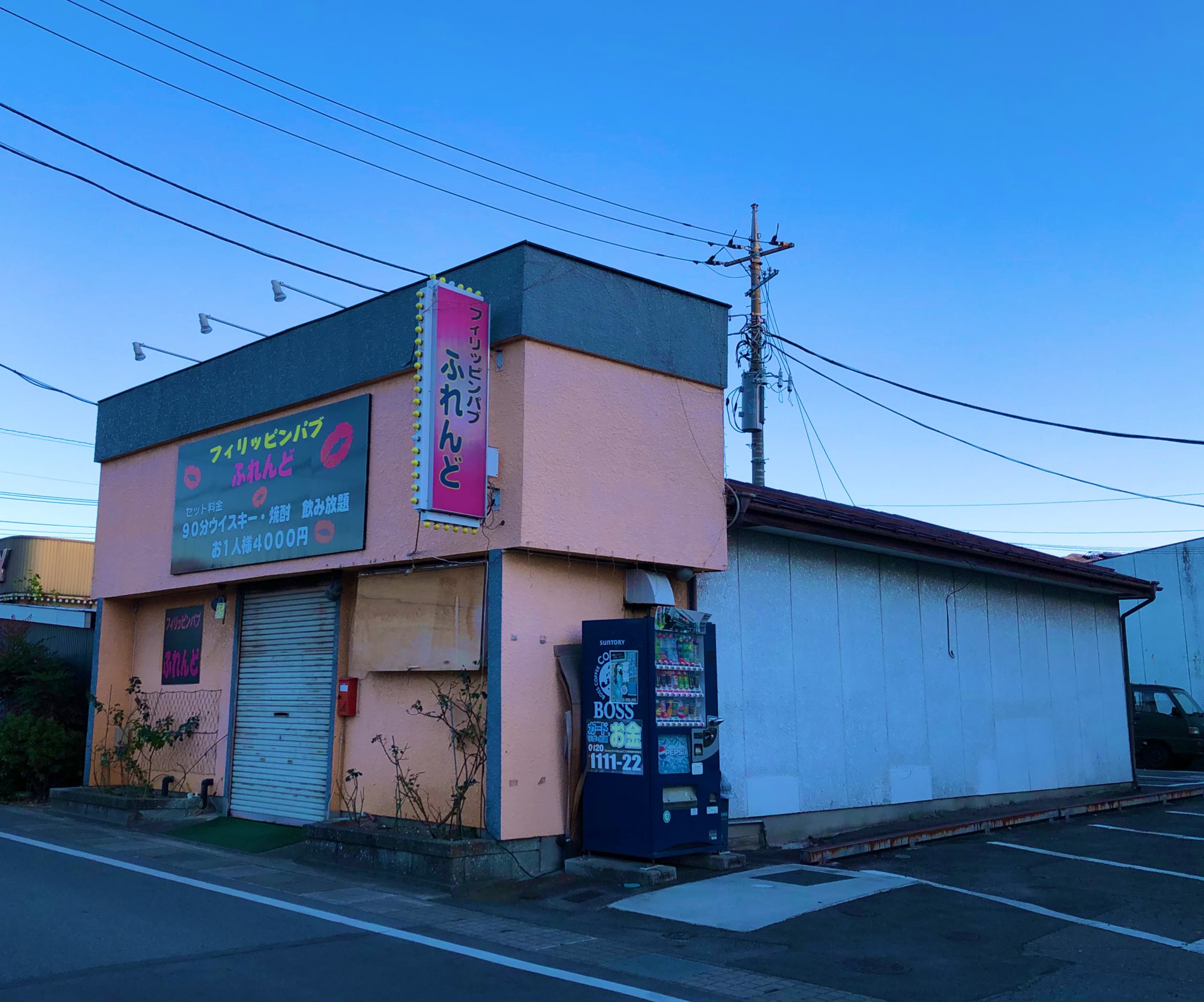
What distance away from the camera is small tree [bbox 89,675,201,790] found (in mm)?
14898

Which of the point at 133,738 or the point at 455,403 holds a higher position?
the point at 455,403

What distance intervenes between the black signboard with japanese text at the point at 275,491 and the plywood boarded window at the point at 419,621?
0.68m

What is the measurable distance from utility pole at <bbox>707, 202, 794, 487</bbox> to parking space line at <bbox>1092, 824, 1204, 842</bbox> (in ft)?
31.7

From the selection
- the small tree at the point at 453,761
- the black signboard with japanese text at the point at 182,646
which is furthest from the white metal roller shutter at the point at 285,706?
the small tree at the point at 453,761

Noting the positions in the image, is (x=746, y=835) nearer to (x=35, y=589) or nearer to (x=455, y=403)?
(x=455, y=403)

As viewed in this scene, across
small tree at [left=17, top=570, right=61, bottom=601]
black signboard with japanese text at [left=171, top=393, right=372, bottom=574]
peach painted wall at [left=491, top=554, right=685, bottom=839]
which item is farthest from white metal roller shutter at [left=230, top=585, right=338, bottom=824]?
small tree at [left=17, top=570, right=61, bottom=601]

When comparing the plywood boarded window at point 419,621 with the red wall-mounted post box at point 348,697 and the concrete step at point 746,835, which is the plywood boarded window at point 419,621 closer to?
the red wall-mounted post box at point 348,697

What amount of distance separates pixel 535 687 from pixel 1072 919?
515 centimetres

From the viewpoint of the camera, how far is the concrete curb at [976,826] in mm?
11000

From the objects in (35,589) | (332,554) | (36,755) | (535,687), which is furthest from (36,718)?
(35,589)

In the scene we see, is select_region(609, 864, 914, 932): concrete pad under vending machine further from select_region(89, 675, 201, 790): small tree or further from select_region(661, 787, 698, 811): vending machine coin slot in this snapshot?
select_region(89, 675, 201, 790): small tree

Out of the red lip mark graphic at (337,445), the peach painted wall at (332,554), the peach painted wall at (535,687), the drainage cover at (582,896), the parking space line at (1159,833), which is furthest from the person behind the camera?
the parking space line at (1159,833)

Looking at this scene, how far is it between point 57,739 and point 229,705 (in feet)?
12.6

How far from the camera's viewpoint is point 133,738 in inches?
619
